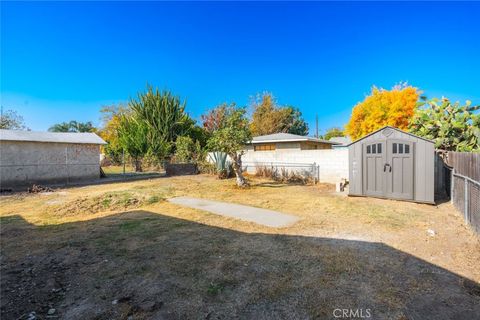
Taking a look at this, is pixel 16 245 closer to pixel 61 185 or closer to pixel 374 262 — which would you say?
pixel 374 262

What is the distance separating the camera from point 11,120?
29953 mm

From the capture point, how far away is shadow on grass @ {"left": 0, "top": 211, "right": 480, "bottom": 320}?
233 cm

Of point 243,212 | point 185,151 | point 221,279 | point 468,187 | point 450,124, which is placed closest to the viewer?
point 221,279

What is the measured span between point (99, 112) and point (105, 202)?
33446 mm

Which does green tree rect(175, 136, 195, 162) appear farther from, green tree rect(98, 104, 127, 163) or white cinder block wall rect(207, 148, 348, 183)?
green tree rect(98, 104, 127, 163)

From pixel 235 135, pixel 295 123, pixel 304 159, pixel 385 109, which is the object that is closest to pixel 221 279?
pixel 235 135

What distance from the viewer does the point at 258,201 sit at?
7.57m

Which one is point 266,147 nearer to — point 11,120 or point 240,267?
point 240,267

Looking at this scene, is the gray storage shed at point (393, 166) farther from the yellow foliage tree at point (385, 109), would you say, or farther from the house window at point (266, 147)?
the yellow foliage tree at point (385, 109)

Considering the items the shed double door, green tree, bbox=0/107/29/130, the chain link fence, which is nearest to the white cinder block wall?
the shed double door

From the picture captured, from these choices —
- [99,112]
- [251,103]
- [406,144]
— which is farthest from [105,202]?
[99,112]

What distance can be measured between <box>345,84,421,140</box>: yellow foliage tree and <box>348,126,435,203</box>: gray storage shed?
12399 millimetres

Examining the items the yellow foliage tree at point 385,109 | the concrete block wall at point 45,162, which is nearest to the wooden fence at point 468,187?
the yellow foliage tree at point 385,109

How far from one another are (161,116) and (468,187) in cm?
2133
